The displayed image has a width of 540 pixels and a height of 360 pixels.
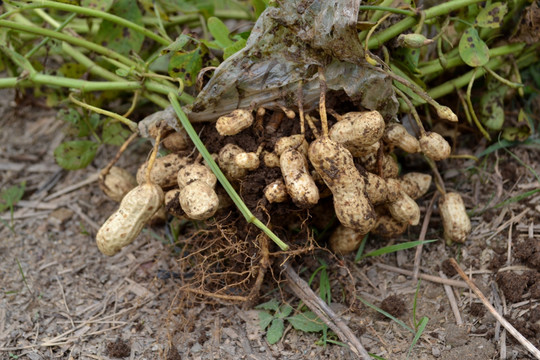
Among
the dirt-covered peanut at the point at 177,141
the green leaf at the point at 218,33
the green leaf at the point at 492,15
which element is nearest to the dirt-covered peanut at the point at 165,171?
the dirt-covered peanut at the point at 177,141

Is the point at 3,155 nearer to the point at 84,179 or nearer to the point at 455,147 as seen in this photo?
the point at 84,179

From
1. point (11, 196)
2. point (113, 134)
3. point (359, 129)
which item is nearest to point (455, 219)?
point (359, 129)

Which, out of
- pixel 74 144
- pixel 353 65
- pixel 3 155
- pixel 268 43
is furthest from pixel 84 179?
pixel 353 65

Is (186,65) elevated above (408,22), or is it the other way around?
(408,22)

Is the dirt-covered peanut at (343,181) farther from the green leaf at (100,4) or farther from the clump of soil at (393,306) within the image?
the green leaf at (100,4)

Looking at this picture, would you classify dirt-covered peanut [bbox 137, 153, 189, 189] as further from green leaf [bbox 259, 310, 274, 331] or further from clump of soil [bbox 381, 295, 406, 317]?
clump of soil [bbox 381, 295, 406, 317]

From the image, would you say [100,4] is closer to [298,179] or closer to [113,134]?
[113,134]

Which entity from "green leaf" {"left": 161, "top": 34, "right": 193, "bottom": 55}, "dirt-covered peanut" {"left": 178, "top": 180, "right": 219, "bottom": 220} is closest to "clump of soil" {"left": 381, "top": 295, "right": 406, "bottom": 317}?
"dirt-covered peanut" {"left": 178, "top": 180, "right": 219, "bottom": 220}
